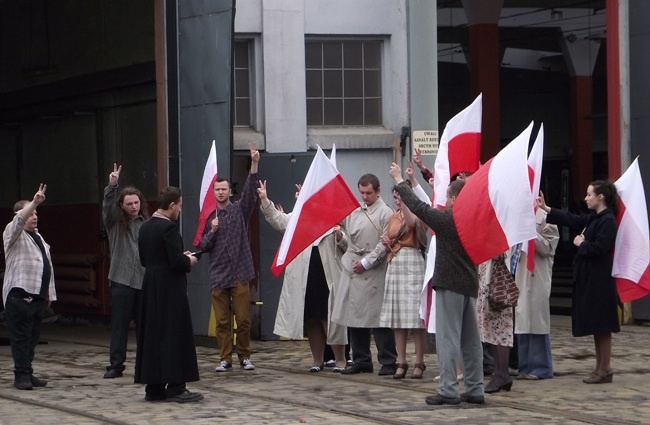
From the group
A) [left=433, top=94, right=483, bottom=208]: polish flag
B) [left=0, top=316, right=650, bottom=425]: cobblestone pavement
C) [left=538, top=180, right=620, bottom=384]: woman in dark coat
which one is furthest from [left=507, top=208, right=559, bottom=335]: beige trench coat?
[left=433, top=94, right=483, bottom=208]: polish flag

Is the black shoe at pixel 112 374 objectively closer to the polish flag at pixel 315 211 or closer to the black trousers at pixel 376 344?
the polish flag at pixel 315 211

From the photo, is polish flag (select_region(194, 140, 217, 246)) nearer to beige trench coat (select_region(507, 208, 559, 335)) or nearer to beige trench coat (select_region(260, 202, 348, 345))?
beige trench coat (select_region(260, 202, 348, 345))

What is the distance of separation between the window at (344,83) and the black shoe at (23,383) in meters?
6.27

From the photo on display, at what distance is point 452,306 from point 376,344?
266cm

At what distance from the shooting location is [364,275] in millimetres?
12711

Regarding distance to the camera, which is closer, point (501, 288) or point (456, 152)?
point (501, 288)

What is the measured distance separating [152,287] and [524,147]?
126 inches

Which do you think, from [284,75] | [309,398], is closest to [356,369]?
[309,398]

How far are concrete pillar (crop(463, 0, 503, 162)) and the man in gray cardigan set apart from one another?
16673 mm

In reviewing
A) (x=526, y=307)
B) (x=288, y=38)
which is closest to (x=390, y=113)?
(x=288, y=38)

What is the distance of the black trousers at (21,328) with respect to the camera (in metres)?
12.1

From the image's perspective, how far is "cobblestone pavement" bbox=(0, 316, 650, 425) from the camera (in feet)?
32.1

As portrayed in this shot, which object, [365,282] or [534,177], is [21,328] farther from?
[534,177]

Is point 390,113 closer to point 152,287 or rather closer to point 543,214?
point 543,214
